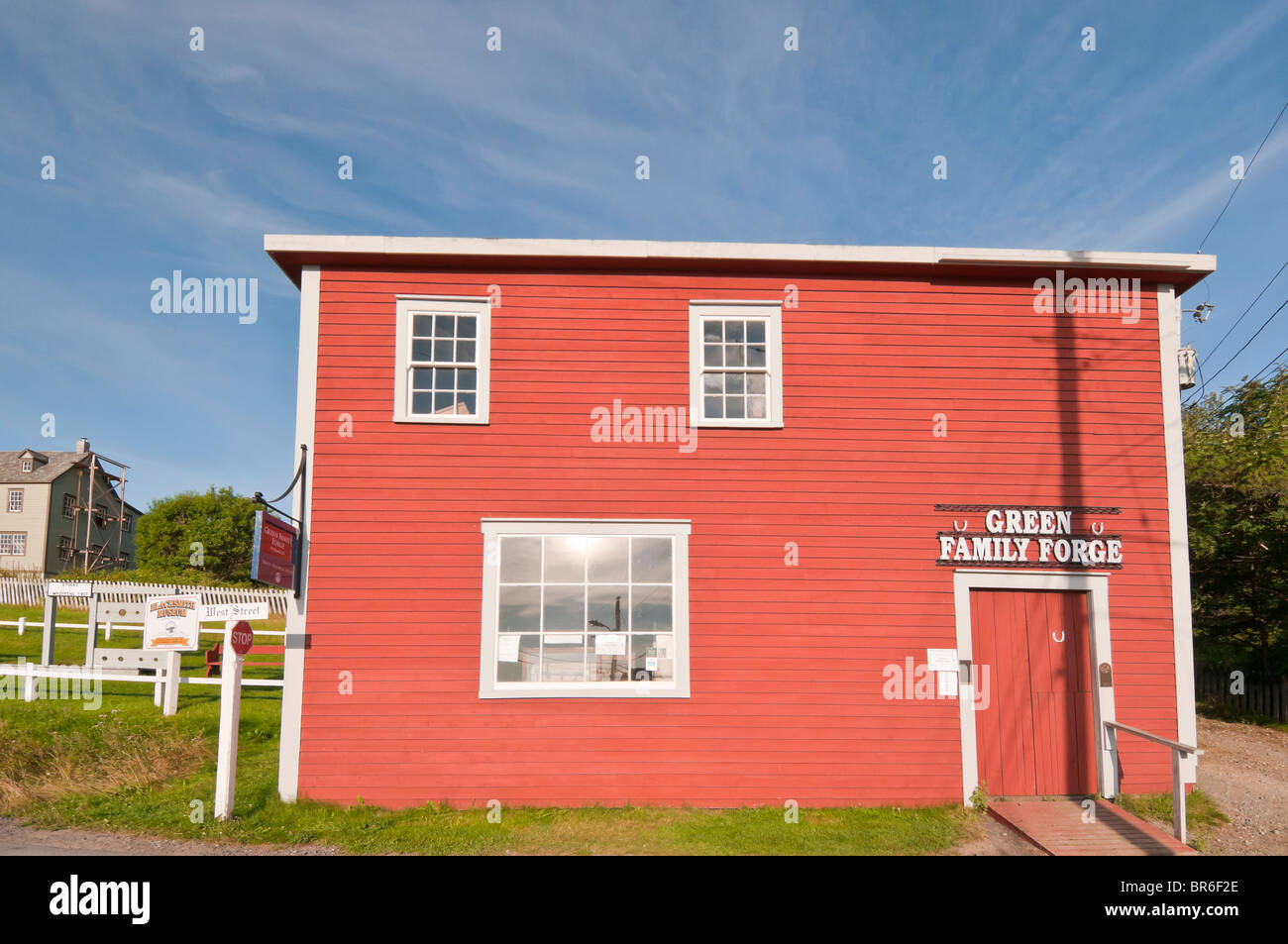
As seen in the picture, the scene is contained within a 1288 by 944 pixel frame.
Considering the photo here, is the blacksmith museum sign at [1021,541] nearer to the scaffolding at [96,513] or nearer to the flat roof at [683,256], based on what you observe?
the flat roof at [683,256]

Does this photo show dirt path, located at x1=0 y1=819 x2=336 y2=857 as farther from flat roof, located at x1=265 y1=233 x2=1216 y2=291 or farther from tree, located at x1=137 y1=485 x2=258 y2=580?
tree, located at x1=137 y1=485 x2=258 y2=580

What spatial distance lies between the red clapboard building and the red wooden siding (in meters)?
0.03

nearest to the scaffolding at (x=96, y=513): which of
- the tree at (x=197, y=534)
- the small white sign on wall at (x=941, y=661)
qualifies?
the tree at (x=197, y=534)

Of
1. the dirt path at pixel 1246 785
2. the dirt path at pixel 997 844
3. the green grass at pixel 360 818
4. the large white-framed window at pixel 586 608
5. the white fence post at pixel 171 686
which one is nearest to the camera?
the green grass at pixel 360 818

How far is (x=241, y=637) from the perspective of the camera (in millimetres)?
8555

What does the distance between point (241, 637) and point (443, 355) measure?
392 cm

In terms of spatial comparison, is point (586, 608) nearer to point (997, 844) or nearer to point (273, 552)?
point (273, 552)

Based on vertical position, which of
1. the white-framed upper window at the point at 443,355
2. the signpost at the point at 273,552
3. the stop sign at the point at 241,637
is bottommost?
the stop sign at the point at 241,637

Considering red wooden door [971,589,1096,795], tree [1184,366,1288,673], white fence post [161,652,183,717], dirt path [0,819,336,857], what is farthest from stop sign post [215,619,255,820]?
tree [1184,366,1288,673]

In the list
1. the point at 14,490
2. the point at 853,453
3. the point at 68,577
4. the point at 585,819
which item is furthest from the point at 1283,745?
the point at 14,490

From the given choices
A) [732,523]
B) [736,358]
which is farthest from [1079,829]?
[736,358]

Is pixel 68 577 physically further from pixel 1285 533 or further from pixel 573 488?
pixel 1285 533

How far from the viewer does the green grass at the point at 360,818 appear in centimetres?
808

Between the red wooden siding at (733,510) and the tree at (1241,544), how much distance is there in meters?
8.70
